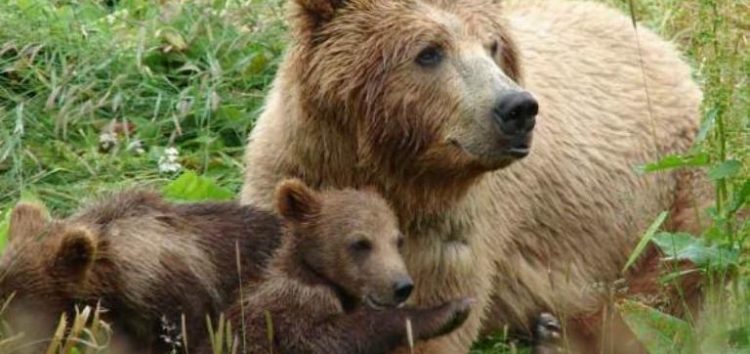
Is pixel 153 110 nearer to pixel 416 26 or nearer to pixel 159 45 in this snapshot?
pixel 159 45

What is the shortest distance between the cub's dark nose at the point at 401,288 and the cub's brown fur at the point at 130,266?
0.53 meters

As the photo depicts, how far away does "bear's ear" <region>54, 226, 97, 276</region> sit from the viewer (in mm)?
6688

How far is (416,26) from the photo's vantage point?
7.21 m

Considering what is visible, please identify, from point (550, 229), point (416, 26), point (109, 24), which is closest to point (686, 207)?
point (550, 229)

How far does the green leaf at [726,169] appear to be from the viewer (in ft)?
22.1

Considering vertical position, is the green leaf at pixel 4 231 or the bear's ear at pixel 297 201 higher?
the bear's ear at pixel 297 201

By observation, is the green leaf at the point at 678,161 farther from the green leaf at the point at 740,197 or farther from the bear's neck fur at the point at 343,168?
the bear's neck fur at the point at 343,168

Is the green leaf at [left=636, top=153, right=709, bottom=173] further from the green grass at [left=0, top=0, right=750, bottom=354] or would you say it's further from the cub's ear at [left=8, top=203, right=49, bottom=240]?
the cub's ear at [left=8, top=203, right=49, bottom=240]

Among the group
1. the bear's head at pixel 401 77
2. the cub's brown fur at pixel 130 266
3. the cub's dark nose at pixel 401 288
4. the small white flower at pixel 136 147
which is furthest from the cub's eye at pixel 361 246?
the small white flower at pixel 136 147

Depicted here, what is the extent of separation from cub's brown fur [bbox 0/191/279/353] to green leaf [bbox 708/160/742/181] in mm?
1579

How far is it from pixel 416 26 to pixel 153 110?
2.82 meters

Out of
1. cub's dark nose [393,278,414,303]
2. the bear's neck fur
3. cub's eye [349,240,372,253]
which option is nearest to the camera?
cub's dark nose [393,278,414,303]

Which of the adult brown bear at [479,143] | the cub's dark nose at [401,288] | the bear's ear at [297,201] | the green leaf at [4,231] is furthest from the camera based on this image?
the green leaf at [4,231]

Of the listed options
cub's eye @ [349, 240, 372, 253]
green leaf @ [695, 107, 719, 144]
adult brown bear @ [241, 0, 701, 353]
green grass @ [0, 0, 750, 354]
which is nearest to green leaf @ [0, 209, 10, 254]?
green grass @ [0, 0, 750, 354]
